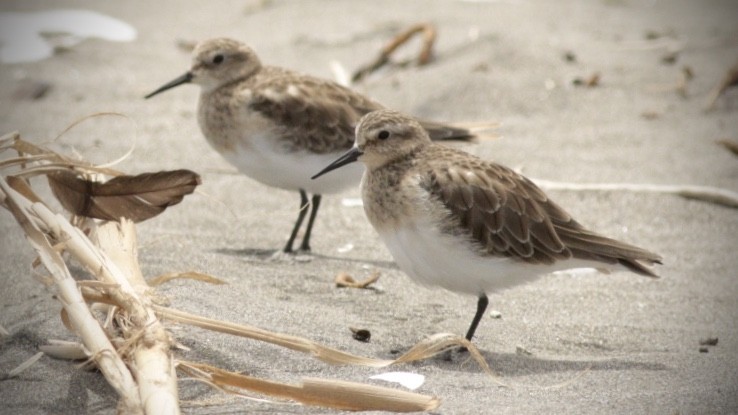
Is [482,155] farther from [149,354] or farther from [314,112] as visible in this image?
[149,354]

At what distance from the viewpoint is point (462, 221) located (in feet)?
14.7

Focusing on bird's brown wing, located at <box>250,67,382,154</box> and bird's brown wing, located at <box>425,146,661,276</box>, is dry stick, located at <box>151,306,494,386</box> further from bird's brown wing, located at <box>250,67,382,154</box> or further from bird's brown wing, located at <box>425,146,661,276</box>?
bird's brown wing, located at <box>250,67,382,154</box>

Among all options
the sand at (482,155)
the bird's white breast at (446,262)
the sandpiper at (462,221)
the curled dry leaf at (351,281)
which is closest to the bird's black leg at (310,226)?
the sand at (482,155)

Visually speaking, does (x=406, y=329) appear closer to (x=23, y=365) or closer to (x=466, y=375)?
(x=466, y=375)

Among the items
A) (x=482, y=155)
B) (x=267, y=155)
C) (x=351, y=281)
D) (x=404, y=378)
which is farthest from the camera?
(x=482, y=155)

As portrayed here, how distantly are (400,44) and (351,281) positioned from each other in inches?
159

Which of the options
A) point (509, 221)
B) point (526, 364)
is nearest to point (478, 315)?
point (526, 364)

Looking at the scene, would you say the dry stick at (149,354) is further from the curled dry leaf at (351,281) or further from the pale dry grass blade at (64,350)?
the curled dry leaf at (351,281)

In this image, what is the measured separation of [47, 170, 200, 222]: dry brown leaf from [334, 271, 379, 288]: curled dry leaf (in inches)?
49.3

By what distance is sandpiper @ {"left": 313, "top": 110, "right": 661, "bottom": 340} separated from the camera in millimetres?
4465

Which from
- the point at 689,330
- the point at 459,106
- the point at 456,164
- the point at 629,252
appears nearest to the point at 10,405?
the point at 456,164

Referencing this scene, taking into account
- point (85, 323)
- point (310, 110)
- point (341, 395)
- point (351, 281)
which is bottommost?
point (351, 281)

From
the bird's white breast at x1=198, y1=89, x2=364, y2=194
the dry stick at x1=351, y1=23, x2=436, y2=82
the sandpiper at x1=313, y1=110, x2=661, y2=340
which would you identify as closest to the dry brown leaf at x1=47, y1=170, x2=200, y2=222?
the sandpiper at x1=313, y1=110, x2=661, y2=340

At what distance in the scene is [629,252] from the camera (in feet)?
15.1
